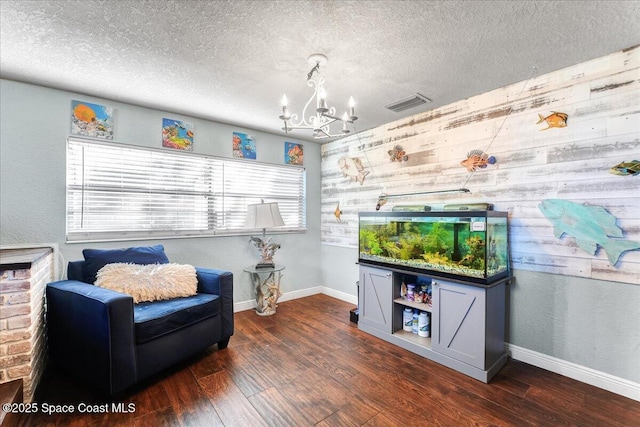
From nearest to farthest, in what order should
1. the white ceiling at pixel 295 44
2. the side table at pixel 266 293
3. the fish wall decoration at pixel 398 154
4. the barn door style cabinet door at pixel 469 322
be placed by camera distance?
the white ceiling at pixel 295 44, the barn door style cabinet door at pixel 469 322, the fish wall decoration at pixel 398 154, the side table at pixel 266 293

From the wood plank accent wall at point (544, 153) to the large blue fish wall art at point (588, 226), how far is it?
0.11 ft

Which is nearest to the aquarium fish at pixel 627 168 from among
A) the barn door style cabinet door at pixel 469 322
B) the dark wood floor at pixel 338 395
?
the barn door style cabinet door at pixel 469 322

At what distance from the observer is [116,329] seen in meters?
1.72

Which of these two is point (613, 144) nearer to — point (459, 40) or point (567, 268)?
point (567, 268)

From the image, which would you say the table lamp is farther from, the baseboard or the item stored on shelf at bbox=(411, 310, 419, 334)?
the baseboard

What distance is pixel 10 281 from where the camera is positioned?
1604 millimetres

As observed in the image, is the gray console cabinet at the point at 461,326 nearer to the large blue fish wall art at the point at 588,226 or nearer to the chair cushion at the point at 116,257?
the large blue fish wall art at the point at 588,226

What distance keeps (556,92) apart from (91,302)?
3574mm

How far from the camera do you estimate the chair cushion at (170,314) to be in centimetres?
188

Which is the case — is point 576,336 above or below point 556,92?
below

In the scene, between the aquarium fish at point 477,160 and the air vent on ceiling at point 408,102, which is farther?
the air vent on ceiling at point 408,102

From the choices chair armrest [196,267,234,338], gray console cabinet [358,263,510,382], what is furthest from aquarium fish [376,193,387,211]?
chair armrest [196,267,234,338]

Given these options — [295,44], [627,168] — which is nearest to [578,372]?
[627,168]

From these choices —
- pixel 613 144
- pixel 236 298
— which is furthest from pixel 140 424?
pixel 613 144
